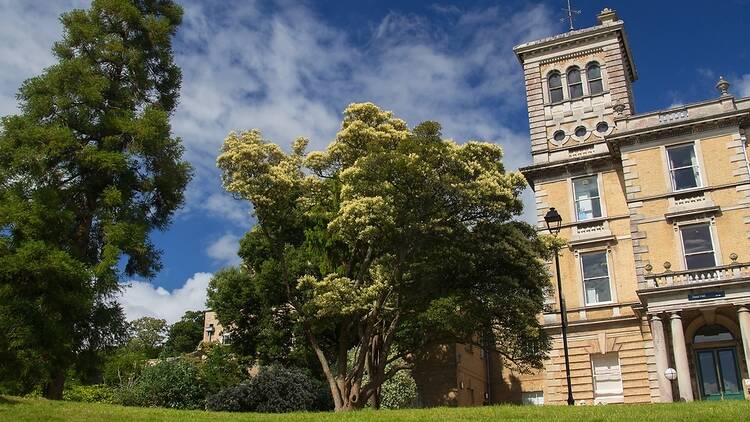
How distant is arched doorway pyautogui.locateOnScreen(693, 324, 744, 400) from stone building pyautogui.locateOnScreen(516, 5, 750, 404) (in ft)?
0.13

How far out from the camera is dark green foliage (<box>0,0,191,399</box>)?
64.5 feet

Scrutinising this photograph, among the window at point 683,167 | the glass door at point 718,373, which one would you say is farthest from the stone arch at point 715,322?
the window at point 683,167

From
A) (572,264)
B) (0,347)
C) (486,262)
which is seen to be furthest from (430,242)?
(0,347)

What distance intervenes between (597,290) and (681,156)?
6684mm

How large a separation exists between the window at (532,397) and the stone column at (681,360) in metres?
8.45

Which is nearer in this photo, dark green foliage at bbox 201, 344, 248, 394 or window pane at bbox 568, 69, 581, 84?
dark green foliage at bbox 201, 344, 248, 394

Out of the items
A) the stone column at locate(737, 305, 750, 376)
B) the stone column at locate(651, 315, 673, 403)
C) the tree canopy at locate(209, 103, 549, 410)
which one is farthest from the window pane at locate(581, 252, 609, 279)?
the tree canopy at locate(209, 103, 549, 410)

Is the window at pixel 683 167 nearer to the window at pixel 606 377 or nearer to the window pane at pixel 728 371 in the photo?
the window pane at pixel 728 371

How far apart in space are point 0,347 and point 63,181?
20.5ft

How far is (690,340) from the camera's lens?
2734 cm

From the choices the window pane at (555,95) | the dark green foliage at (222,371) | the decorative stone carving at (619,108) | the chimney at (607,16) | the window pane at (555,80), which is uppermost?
the chimney at (607,16)

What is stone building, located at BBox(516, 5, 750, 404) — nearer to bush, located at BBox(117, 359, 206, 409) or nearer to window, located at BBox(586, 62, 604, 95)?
window, located at BBox(586, 62, 604, 95)

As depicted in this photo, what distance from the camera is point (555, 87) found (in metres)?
34.7

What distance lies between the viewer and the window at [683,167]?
28656 millimetres
